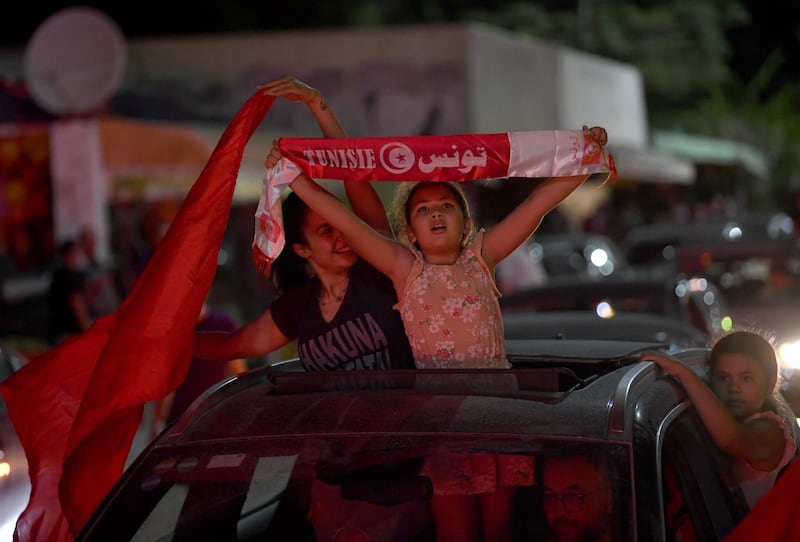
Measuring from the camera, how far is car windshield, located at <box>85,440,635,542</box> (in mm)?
3227

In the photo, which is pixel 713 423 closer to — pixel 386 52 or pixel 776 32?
pixel 386 52

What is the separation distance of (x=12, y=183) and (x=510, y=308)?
36.5ft

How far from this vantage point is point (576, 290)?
367 inches

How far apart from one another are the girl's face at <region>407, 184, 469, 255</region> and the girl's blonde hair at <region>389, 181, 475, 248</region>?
1cm

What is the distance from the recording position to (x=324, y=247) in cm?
420

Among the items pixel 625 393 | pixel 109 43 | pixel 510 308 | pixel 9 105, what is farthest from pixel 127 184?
pixel 625 393

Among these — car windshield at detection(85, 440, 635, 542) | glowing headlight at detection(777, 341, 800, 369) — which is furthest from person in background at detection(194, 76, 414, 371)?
glowing headlight at detection(777, 341, 800, 369)

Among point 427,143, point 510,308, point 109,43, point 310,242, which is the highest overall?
point 109,43

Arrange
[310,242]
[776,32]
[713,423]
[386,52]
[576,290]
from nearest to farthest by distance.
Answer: [713,423] < [310,242] < [576,290] < [386,52] < [776,32]

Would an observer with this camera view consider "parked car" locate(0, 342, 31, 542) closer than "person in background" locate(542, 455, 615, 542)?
No

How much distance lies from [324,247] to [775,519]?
1619mm

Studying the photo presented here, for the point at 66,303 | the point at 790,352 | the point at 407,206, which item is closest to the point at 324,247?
the point at 407,206

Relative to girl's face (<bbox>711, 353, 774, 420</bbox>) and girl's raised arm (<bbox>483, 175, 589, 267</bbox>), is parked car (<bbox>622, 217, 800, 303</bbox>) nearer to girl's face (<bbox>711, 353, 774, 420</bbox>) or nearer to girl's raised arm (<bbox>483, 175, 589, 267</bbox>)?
girl's face (<bbox>711, 353, 774, 420</bbox>)

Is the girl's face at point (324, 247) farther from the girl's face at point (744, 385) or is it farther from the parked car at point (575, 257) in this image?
the parked car at point (575, 257)
